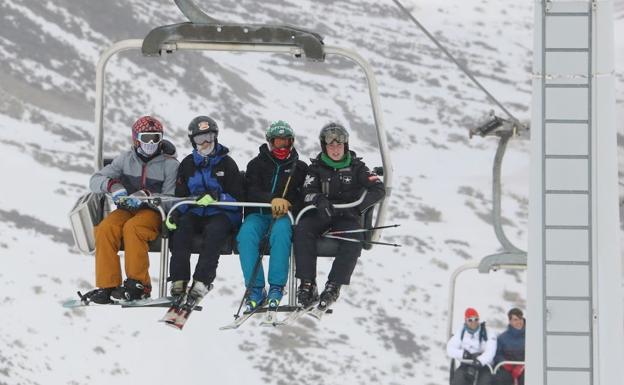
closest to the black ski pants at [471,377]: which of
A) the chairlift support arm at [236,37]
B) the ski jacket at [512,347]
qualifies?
the ski jacket at [512,347]

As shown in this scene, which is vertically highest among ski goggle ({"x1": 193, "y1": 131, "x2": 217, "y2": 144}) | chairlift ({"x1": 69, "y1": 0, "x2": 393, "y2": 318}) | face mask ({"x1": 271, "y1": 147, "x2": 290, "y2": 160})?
chairlift ({"x1": 69, "y1": 0, "x2": 393, "y2": 318})

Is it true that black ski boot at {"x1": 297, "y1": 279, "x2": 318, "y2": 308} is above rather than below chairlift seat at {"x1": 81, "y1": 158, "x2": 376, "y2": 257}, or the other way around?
below

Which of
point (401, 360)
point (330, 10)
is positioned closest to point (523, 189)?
point (401, 360)

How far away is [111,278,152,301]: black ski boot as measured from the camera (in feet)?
24.2

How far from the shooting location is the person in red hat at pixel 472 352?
36.1 feet

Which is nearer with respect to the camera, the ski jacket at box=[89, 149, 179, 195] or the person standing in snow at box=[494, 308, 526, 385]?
the ski jacket at box=[89, 149, 179, 195]

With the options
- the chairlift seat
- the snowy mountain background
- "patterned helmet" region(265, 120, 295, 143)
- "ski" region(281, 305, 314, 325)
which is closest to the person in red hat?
Result: the chairlift seat

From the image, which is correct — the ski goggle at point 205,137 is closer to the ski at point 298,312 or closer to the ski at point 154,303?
the ski at point 154,303

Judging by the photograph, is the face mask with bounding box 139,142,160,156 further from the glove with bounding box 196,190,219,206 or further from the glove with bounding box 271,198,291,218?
the glove with bounding box 271,198,291,218

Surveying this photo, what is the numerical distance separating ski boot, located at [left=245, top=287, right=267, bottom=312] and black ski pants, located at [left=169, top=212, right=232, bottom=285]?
0.25 metres

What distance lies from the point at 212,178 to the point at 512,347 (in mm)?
4393

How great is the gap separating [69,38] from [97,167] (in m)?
36.7

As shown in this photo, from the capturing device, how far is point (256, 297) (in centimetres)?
758

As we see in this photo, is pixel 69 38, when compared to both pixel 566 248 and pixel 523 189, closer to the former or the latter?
pixel 523 189
